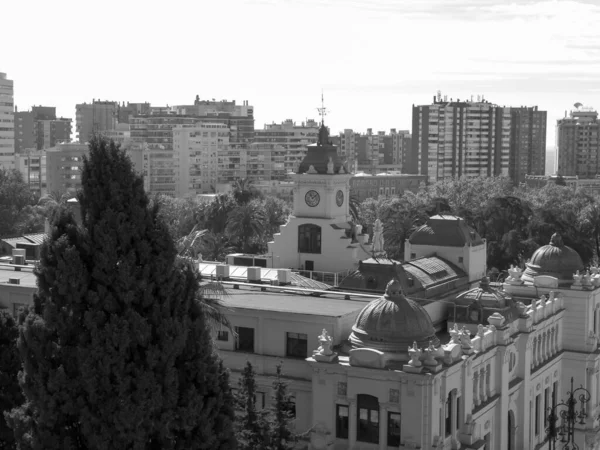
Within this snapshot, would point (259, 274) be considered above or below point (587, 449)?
above

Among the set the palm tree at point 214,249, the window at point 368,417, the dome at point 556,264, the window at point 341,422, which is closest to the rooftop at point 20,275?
the window at point 341,422

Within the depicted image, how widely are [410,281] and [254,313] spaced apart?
8.73 metres

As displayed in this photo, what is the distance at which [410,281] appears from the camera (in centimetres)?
4722

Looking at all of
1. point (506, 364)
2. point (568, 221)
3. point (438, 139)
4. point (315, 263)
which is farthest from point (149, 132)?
point (506, 364)

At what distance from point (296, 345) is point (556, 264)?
743 inches

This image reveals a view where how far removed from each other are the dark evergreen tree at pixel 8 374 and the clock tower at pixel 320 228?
77.8ft

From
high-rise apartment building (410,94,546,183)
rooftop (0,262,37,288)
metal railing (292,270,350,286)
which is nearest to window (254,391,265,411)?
rooftop (0,262,37,288)

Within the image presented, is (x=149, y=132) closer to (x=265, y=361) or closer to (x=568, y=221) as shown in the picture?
(x=568, y=221)

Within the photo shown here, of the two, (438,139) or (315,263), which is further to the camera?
(438,139)

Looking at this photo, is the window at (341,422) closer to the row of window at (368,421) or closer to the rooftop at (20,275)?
the row of window at (368,421)

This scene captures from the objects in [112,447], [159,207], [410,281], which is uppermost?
[159,207]

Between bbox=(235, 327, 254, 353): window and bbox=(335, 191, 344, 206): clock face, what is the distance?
1723cm

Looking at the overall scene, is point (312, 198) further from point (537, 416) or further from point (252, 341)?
point (252, 341)

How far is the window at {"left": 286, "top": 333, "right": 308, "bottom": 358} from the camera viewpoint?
134 feet
